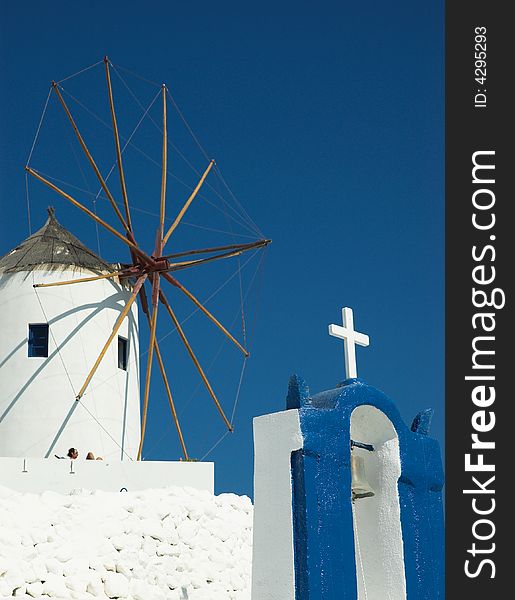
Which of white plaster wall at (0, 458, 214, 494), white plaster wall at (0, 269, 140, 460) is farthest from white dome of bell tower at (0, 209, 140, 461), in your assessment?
white plaster wall at (0, 458, 214, 494)

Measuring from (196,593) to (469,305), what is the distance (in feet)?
18.8

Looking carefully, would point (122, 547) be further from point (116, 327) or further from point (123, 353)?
point (123, 353)

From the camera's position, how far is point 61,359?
18453 mm

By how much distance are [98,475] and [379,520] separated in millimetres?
7343

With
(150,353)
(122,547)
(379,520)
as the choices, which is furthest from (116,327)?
(379,520)

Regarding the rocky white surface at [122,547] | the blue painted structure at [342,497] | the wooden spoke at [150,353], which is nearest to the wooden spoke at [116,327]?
the wooden spoke at [150,353]

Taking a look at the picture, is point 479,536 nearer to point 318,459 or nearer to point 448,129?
point 318,459

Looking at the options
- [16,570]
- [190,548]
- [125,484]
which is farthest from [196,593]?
[125,484]

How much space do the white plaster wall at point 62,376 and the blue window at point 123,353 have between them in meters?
0.15

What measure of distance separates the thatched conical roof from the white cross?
10071 mm

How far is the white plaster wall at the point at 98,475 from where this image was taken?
1547cm

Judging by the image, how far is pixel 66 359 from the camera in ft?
60.6

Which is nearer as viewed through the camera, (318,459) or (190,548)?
(318,459)

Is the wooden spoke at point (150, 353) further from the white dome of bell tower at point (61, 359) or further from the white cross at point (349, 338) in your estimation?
the white cross at point (349, 338)
